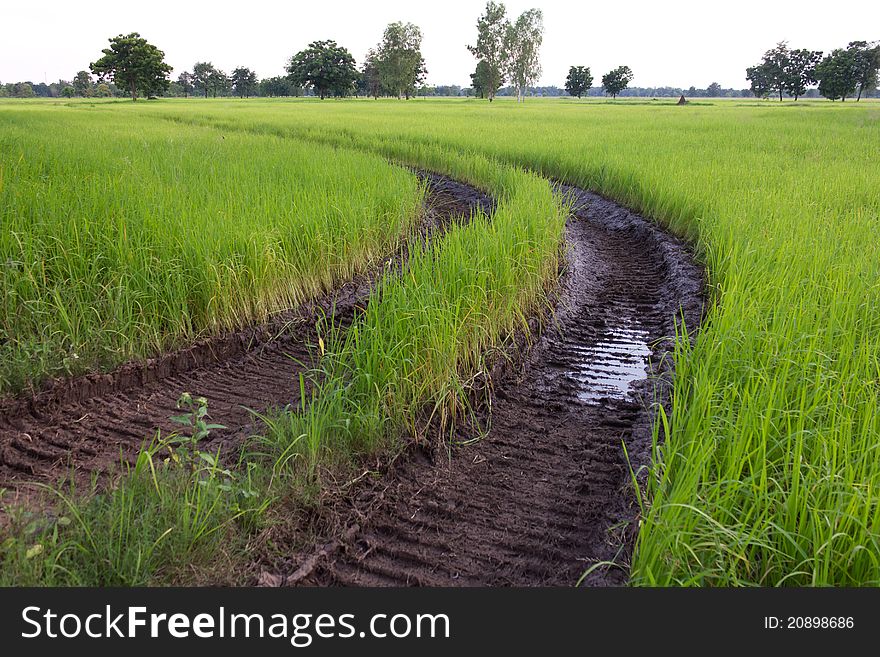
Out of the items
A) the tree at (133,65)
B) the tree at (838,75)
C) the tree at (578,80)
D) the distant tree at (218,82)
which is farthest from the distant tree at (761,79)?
the distant tree at (218,82)

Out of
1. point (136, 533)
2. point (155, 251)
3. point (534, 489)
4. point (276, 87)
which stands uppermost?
point (276, 87)

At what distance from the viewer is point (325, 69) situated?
6500 cm

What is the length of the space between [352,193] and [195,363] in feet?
9.40

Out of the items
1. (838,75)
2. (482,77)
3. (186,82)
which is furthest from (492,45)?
(186,82)

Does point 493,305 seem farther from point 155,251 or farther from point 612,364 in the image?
point 155,251

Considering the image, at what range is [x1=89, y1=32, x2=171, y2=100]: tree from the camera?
52562mm

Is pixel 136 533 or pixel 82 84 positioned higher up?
pixel 82 84

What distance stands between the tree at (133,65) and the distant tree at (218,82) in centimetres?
2833

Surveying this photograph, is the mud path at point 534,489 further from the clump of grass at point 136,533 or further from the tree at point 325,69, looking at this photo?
the tree at point 325,69

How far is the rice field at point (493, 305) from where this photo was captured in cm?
196

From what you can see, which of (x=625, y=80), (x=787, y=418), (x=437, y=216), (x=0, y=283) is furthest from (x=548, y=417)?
(x=625, y=80)

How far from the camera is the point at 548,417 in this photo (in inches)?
131

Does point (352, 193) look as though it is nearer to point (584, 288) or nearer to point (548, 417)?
point (584, 288)

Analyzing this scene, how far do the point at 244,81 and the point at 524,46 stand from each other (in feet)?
142
